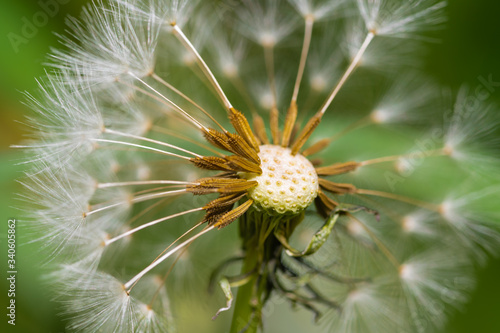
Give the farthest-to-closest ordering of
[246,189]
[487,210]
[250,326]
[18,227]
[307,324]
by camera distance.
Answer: [307,324]
[487,210]
[18,227]
[250,326]
[246,189]

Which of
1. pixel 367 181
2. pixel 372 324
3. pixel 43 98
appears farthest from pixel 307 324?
pixel 43 98

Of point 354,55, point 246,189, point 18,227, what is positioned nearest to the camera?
point 246,189

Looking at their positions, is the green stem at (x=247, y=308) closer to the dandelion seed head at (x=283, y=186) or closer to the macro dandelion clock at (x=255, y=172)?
the macro dandelion clock at (x=255, y=172)

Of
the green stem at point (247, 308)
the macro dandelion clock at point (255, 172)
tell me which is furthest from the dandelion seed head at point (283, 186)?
the green stem at point (247, 308)

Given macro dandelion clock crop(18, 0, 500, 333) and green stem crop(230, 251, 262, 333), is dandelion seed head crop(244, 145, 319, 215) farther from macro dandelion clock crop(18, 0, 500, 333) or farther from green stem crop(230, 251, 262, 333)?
green stem crop(230, 251, 262, 333)

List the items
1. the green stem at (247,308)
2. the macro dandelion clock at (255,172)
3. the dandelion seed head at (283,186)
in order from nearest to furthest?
the dandelion seed head at (283,186) < the macro dandelion clock at (255,172) < the green stem at (247,308)

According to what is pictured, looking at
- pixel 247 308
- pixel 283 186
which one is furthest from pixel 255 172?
pixel 247 308

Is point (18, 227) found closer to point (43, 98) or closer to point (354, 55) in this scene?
point (43, 98)

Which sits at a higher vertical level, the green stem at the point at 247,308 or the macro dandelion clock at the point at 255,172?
the macro dandelion clock at the point at 255,172
